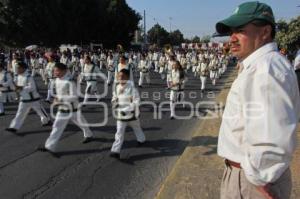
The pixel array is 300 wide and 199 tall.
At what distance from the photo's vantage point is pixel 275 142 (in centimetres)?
210

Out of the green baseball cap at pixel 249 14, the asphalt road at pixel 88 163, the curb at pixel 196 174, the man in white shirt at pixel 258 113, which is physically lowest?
the asphalt road at pixel 88 163

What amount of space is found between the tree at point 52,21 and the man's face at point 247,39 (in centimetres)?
4642

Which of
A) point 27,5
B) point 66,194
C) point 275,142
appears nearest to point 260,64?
point 275,142

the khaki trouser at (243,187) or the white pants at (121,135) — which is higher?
the khaki trouser at (243,187)

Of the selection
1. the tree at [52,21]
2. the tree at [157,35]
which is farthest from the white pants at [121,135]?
the tree at [157,35]

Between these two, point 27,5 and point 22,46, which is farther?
point 22,46

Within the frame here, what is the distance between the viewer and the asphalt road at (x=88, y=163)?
6234mm

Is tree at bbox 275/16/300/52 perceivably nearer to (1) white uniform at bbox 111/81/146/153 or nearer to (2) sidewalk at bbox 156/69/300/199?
(2) sidewalk at bbox 156/69/300/199

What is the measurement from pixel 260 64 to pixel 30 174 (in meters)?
5.46

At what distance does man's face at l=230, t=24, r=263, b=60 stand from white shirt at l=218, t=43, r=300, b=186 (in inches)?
2.3

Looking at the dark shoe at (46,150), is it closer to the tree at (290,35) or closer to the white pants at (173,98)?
the white pants at (173,98)

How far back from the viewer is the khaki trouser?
7.68 feet

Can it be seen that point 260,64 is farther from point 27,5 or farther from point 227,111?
point 27,5

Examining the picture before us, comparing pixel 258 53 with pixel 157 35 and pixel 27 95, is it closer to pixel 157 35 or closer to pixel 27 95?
pixel 27 95
